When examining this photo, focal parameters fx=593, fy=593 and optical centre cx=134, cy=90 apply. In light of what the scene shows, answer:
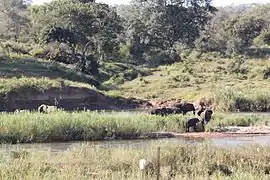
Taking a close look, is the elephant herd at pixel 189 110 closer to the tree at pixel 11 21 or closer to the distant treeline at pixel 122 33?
the distant treeline at pixel 122 33

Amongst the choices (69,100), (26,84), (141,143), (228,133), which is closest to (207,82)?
(69,100)

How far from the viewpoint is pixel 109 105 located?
43.7 metres

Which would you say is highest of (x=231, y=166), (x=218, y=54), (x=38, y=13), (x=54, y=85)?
(x=38, y=13)

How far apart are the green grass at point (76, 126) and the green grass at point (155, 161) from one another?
599 cm

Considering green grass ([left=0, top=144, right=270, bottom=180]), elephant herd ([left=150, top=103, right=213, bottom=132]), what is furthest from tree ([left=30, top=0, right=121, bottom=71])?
green grass ([left=0, top=144, right=270, bottom=180])

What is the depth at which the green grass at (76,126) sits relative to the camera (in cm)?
2261

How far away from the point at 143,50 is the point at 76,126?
162ft

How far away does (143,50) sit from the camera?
73062 mm

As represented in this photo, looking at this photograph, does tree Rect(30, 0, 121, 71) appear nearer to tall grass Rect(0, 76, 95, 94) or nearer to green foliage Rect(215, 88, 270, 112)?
tall grass Rect(0, 76, 95, 94)

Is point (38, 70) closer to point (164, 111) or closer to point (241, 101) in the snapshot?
point (241, 101)

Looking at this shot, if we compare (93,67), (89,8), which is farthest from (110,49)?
(93,67)

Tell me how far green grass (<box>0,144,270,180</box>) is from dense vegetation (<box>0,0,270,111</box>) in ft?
79.0

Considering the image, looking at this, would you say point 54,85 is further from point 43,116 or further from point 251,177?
point 251,177

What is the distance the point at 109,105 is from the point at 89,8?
77.1 ft
